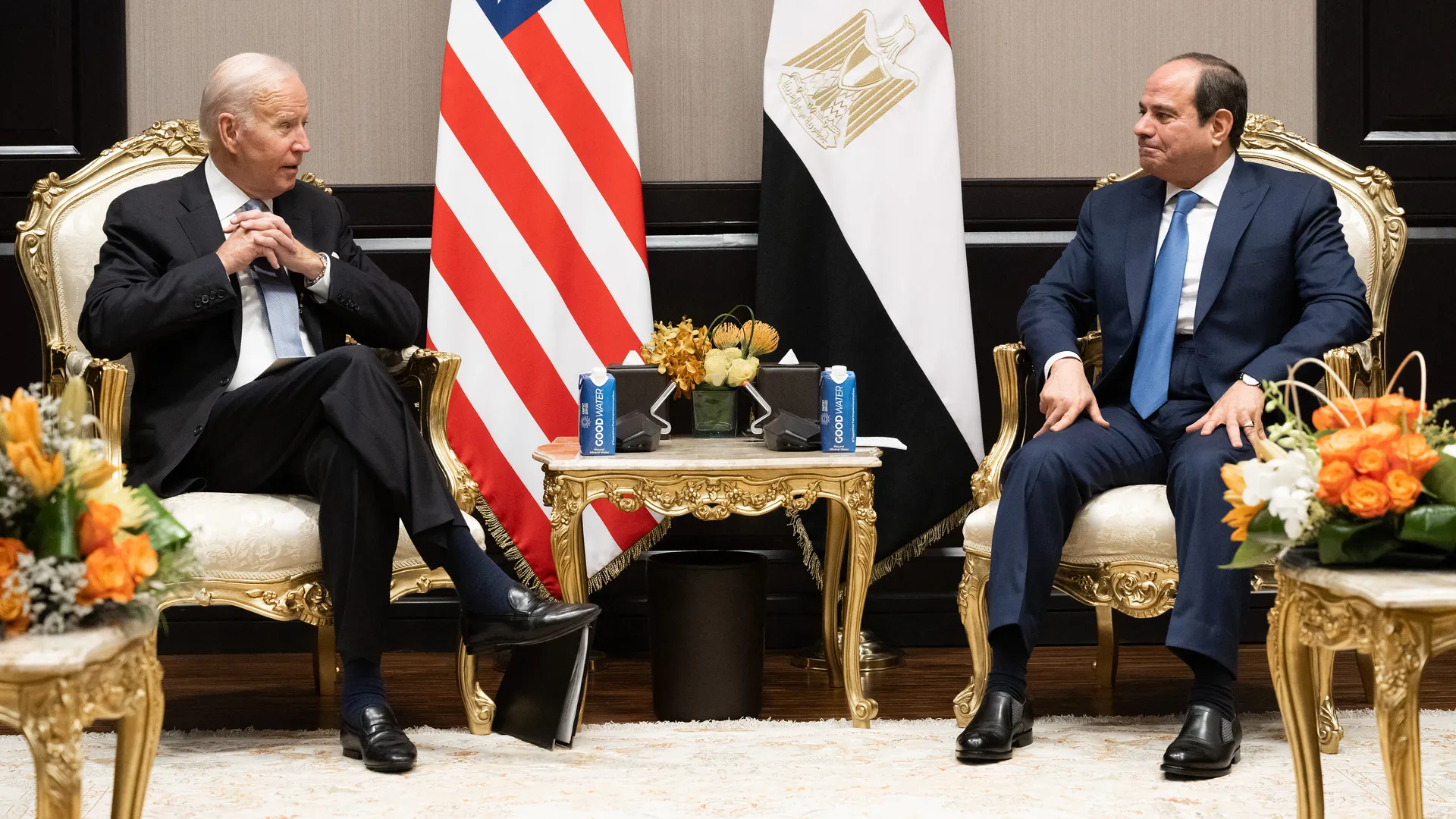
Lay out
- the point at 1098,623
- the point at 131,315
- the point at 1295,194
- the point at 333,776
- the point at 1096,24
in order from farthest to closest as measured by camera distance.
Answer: the point at 1096,24 < the point at 1098,623 < the point at 1295,194 < the point at 131,315 < the point at 333,776

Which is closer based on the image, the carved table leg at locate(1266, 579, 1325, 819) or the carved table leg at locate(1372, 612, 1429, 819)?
the carved table leg at locate(1372, 612, 1429, 819)

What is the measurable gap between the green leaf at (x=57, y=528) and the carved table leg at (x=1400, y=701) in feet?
5.06

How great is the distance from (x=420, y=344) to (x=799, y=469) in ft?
4.24

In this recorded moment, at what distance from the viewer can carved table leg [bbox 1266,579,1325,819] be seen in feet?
6.38

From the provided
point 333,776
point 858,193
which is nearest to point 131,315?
point 333,776

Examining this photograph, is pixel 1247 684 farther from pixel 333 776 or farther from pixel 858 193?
pixel 333 776

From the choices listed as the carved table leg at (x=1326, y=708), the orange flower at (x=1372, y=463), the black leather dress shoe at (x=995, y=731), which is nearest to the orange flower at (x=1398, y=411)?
the orange flower at (x=1372, y=463)

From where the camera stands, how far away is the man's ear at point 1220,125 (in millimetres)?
2883

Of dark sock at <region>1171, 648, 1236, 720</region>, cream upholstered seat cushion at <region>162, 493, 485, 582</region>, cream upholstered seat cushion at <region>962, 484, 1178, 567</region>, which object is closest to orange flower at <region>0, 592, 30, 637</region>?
cream upholstered seat cushion at <region>162, 493, 485, 582</region>

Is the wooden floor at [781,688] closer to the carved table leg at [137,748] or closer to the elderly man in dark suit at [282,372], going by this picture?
the elderly man in dark suit at [282,372]

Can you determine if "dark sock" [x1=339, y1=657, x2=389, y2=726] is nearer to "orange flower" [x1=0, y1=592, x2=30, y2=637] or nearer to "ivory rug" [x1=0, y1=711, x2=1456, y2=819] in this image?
"ivory rug" [x1=0, y1=711, x2=1456, y2=819]

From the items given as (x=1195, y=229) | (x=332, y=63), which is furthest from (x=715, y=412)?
(x=332, y=63)

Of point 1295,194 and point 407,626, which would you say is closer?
point 1295,194

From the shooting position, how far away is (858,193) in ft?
11.2
